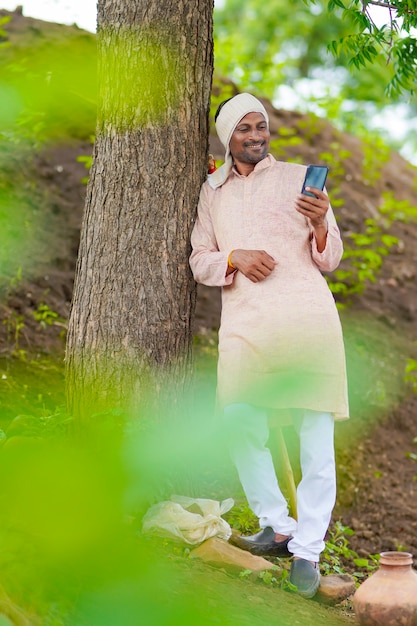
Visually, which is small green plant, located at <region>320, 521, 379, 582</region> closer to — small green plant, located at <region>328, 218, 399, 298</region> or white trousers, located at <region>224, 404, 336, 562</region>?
white trousers, located at <region>224, 404, 336, 562</region>

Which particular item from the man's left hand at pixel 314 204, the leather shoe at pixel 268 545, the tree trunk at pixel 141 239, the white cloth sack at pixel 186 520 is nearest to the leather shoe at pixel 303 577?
the leather shoe at pixel 268 545

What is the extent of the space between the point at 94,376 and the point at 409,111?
15804 mm

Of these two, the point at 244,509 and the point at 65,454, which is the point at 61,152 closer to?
the point at 244,509

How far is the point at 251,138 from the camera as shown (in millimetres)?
3416

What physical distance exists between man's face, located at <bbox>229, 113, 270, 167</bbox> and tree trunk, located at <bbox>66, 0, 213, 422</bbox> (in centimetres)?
29

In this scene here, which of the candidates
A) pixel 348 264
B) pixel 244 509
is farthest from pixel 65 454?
pixel 348 264

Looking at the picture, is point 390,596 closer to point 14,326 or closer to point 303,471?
point 303,471

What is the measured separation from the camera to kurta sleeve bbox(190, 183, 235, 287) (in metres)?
3.34

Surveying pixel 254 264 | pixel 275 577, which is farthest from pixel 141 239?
pixel 275 577

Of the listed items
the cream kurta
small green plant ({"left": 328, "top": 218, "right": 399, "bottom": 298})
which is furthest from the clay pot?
small green plant ({"left": 328, "top": 218, "right": 399, "bottom": 298})

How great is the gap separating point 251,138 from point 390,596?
70.9 inches

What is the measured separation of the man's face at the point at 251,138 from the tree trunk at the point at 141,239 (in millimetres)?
289

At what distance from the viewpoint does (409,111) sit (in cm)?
1791

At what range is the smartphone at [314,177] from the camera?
3.20 meters
